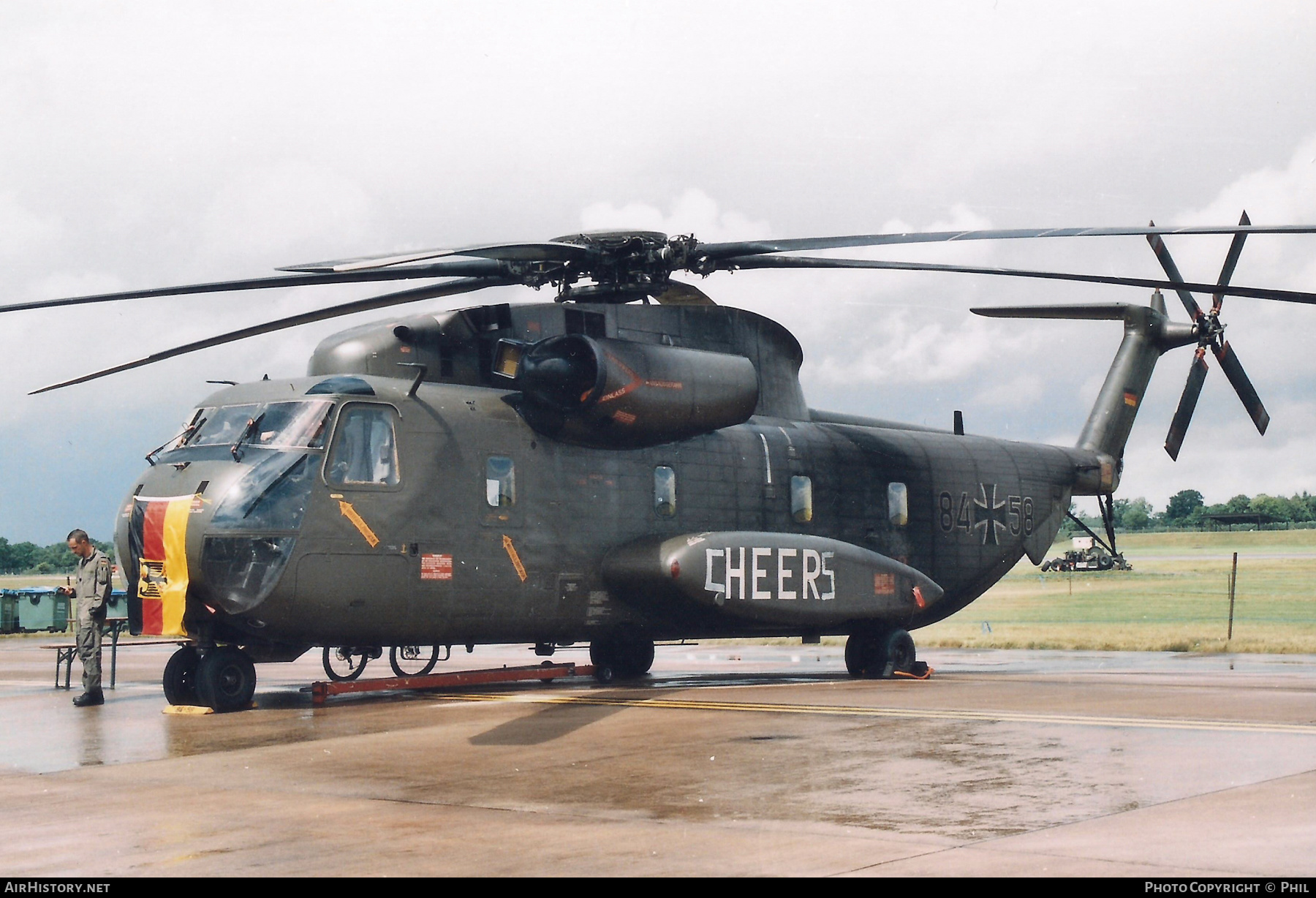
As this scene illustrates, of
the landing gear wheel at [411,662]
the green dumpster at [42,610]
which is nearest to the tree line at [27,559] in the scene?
the green dumpster at [42,610]

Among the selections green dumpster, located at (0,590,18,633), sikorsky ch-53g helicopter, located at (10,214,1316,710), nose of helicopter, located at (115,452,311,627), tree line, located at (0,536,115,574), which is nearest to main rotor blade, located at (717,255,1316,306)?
sikorsky ch-53g helicopter, located at (10,214,1316,710)

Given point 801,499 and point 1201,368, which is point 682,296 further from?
point 1201,368

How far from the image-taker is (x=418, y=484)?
15438mm

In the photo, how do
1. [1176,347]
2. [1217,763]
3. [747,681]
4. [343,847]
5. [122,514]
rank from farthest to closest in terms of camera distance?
[1176,347]
[747,681]
[122,514]
[1217,763]
[343,847]

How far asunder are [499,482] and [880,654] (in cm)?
655

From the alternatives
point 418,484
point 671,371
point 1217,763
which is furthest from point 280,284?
point 1217,763

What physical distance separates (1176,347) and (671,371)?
1194cm

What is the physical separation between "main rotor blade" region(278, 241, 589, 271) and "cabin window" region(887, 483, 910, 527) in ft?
23.2

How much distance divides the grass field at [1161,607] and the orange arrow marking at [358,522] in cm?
1238

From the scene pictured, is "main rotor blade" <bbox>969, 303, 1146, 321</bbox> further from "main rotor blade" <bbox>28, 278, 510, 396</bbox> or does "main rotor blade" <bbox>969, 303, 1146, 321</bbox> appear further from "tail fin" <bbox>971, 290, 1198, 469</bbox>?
"main rotor blade" <bbox>28, 278, 510, 396</bbox>

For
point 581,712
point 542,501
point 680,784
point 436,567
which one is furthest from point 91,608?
point 680,784

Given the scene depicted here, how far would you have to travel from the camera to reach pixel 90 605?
16.1 meters

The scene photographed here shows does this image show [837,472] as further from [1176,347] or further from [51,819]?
[51,819]

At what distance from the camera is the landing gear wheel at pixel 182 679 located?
587 inches
